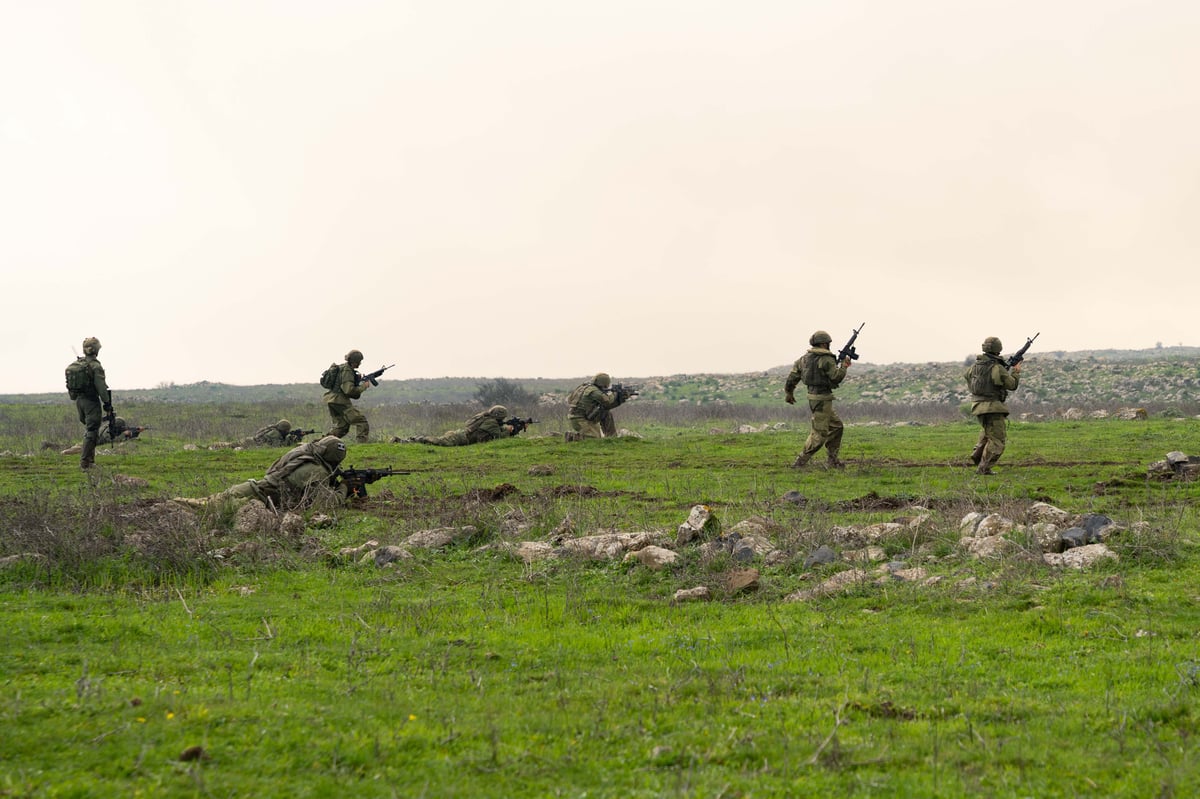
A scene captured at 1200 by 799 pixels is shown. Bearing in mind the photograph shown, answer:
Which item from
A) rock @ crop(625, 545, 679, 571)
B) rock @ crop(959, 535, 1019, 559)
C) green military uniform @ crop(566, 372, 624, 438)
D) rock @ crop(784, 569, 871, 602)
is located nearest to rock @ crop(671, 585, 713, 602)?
rock @ crop(784, 569, 871, 602)

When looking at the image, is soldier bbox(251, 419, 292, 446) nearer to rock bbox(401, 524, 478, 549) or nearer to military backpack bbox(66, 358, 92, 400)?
military backpack bbox(66, 358, 92, 400)

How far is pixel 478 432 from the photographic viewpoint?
24.5m

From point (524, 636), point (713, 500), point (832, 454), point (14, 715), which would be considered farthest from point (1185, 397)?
point (14, 715)

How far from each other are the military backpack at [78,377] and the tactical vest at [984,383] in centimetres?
1666

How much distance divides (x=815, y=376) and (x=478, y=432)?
397 inches

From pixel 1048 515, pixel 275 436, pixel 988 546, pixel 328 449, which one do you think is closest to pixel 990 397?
pixel 1048 515

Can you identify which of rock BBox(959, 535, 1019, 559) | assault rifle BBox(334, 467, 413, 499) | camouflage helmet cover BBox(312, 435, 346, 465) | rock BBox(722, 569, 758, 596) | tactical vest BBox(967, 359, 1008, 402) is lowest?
rock BBox(722, 569, 758, 596)

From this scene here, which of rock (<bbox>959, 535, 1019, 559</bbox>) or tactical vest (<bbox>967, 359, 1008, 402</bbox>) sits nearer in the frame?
rock (<bbox>959, 535, 1019, 559</bbox>)

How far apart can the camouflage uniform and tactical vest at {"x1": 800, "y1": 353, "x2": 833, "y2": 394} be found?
979 cm

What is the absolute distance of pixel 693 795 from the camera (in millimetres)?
4109

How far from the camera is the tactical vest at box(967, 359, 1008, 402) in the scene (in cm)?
1597

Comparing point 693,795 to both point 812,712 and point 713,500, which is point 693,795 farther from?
point 713,500

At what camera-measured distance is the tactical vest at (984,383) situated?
52.4 ft

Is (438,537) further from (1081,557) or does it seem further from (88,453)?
(88,453)
